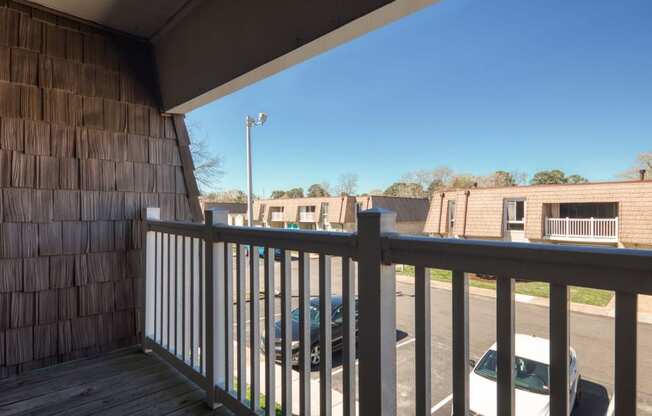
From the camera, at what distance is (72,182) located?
7.59 ft

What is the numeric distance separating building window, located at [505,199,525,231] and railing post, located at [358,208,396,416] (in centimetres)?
95

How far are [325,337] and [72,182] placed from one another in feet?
6.68

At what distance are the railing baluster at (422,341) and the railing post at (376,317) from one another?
102mm

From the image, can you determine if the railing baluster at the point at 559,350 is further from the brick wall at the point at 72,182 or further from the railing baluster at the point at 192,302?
the brick wall at the point at 72,182

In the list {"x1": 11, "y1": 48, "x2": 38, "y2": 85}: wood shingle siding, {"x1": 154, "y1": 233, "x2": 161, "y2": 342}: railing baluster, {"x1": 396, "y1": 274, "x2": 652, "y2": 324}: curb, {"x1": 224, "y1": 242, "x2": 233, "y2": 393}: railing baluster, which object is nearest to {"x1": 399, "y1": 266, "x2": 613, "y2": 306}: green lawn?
{"x1": 396, "y1": 274, "x2": 652, "y2": 324}: curb

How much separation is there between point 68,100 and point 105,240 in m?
0.93

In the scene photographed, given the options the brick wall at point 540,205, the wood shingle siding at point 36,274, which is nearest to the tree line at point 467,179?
the brick wall at point 540,205

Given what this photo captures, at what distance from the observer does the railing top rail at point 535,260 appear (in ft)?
2.11

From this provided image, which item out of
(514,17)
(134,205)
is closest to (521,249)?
(134,205)

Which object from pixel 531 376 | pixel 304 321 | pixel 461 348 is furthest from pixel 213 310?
pixel 531 376

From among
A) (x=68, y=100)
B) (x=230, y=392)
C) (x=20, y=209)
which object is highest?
(x=68, y=100)

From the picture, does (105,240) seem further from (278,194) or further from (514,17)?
(278,194)

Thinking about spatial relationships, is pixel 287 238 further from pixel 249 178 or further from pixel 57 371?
pixel 249 178

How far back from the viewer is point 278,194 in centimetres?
1193
